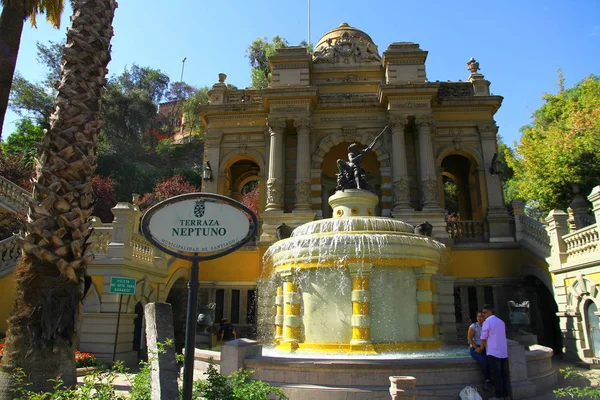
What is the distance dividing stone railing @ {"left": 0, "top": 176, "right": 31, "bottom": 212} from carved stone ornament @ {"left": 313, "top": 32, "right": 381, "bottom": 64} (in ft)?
53.2

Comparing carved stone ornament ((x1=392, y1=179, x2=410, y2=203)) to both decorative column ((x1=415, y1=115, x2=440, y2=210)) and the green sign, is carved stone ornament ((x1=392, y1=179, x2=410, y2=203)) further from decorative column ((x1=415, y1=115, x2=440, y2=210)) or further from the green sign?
the green sign

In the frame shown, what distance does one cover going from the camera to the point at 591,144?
24125 mm

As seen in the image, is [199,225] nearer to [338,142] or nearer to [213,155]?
[338,142]

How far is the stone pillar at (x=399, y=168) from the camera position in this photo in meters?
21.1

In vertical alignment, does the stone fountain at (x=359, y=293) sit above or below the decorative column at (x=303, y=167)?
below

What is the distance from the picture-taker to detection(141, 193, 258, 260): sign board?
4.77 m

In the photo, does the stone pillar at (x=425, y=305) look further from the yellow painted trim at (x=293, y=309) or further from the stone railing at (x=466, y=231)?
the stone railing at (x=466, y=231)

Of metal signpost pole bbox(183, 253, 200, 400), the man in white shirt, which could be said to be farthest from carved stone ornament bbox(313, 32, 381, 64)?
metal signpost pole bbox(183, 253, 200, 400)

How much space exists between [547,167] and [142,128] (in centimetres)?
4441

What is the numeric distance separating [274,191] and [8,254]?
11015 millimetres

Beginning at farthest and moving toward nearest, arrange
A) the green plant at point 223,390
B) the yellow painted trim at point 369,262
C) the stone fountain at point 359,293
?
1. the yellow painted trim at point 369,262
2. the stone fountain at point 359,293
3. the green plant at point 223,390

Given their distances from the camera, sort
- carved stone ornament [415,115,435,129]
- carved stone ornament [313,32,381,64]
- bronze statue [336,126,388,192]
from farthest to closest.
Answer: carved stone ornament [313,32,381,64]
carved stone ornament [415,115,435,129]
bronze statue [336,126,388,192]

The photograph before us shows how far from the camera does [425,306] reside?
1127 centimetres

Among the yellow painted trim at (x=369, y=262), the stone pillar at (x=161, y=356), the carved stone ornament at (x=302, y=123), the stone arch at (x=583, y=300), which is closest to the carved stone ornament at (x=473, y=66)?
the carved stone ornament at (x=302, y=123)
